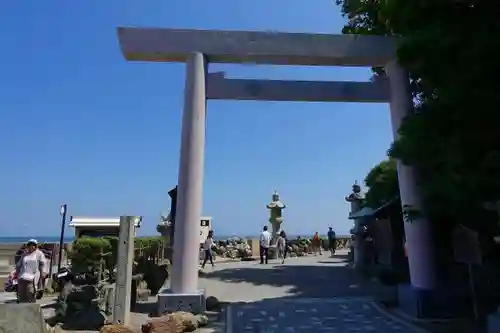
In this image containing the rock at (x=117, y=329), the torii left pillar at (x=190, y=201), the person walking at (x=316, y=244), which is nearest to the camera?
the rock at (x=117, y=329)

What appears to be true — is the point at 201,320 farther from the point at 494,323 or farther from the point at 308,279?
the point at 308,279

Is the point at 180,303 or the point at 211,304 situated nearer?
the point at 180,303

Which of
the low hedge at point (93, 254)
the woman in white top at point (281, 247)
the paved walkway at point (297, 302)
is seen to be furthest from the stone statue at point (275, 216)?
the low hedge at point (93, 254)

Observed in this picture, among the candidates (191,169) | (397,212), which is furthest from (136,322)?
(397,212)

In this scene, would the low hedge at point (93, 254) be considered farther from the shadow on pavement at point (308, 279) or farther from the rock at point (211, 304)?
the shadow on pavement at point (308, 279)

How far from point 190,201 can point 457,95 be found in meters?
4.64

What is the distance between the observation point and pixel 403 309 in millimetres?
7715

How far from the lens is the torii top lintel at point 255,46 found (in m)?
7.82

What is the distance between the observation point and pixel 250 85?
8.21 meters

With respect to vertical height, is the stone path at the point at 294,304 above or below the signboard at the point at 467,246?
below

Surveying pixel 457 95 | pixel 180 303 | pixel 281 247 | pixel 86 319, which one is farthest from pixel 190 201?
pixel 281 247

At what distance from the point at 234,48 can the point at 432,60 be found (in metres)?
3.80

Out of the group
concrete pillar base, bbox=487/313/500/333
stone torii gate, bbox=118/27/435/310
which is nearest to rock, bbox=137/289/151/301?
stone torii gate, bbox=118/27/435/310

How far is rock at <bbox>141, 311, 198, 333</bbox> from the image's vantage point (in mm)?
6018
